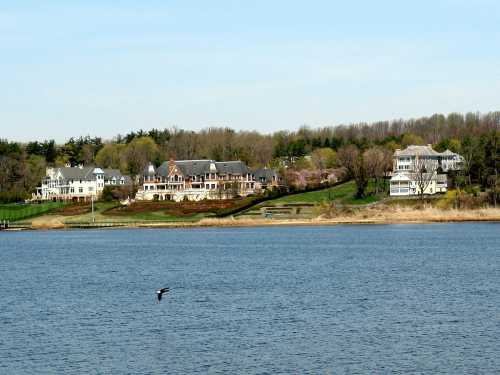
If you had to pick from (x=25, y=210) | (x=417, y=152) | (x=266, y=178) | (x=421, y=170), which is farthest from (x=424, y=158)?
(x=25, y=210)

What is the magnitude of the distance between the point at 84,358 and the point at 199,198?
371 ft

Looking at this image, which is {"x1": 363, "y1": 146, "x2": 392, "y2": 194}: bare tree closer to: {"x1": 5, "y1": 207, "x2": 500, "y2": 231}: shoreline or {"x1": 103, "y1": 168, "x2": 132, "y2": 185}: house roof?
{"x1": 5, "y1": 207, "x2": 500, "y2": 231}: shoreline

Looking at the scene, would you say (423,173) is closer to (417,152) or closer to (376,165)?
(376,165)

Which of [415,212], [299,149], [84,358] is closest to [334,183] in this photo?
[415,212]

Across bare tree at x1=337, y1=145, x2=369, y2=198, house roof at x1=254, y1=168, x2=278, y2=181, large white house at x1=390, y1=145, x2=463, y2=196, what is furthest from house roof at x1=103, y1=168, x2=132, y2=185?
large white house at x1=390, y1=145, x2=463, y2=196

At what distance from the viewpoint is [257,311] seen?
41.5 metres

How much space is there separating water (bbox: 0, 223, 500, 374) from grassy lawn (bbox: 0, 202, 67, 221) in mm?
56925

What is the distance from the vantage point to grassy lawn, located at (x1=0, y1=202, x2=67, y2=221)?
133 meters

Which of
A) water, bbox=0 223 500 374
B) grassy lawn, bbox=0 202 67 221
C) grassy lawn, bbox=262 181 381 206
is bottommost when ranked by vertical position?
water, bbox=0 223 500 374

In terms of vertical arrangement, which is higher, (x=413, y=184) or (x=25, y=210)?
(x=413, y=184)

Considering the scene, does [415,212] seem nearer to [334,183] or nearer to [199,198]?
[334,183]

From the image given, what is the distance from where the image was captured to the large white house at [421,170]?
131 metres

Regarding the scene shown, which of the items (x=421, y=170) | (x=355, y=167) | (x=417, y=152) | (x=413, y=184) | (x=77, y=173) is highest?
(x=417, y=152)

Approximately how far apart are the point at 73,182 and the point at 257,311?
130191mm
